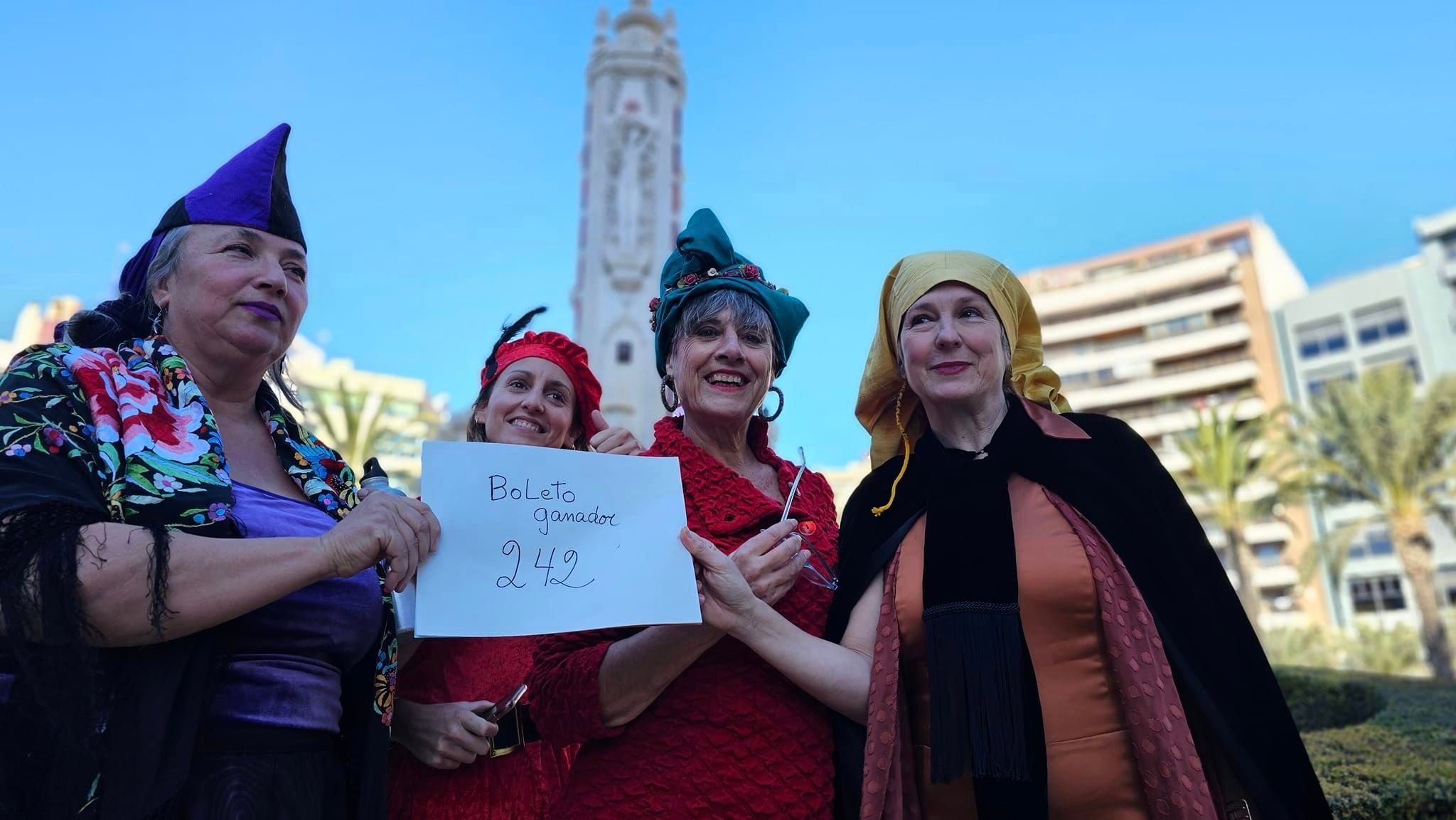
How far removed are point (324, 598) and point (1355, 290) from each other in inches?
2266

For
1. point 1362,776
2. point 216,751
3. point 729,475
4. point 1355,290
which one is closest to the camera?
point 216,751

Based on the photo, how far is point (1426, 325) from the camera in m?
45.2

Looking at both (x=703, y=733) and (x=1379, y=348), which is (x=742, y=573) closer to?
(x=703, y=733)

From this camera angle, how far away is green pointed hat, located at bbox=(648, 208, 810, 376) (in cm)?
263

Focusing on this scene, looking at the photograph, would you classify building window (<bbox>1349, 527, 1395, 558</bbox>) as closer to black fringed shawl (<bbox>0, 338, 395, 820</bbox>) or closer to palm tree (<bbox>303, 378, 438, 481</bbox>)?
palm tree (<bbox>303, 378, 438, 481</bbox>)

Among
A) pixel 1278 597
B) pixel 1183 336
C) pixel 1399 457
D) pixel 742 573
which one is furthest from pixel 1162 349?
pixel 742 573

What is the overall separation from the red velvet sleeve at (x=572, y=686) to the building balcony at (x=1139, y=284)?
6102 centimetres

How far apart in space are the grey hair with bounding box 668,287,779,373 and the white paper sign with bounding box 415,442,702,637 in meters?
0.52

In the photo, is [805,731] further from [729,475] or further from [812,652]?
[729,475]

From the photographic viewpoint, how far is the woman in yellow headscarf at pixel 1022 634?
7.03 feet

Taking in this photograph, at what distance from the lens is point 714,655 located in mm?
2301

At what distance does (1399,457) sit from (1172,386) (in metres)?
36.6

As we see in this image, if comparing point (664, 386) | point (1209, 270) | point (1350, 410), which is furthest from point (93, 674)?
point (1209, 270)

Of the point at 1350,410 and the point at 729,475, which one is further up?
the point at 1350,410
